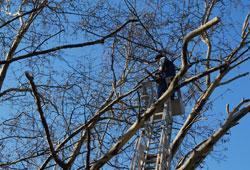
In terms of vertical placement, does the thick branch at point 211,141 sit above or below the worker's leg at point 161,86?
below

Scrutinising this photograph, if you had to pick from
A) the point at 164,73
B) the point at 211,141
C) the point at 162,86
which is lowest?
the point at 211,141

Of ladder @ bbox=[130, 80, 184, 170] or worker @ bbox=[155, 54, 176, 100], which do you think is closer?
ladder @ bbox=[130, 80, 184, 170]

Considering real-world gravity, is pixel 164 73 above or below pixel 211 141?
above

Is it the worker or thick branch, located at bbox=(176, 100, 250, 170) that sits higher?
the worker

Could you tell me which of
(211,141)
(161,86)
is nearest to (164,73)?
(161,86)

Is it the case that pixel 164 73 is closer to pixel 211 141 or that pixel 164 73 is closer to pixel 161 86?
pixel 161 86

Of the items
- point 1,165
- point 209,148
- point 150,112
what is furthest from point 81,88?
point 209,148

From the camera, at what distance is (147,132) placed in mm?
5746

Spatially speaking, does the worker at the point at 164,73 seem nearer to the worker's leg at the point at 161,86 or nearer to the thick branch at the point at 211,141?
the worker's leg at the point at 161,86

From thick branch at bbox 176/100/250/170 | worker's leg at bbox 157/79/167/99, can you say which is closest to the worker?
worker's leg at bbox 157/79/167/99

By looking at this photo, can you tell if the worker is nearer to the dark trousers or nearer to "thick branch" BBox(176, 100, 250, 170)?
the dark trousers

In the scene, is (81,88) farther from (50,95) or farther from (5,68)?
(5,68)

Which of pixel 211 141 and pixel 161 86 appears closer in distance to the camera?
pixel 211 141

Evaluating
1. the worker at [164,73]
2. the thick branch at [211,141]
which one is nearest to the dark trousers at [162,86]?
the worker at [164,73]
